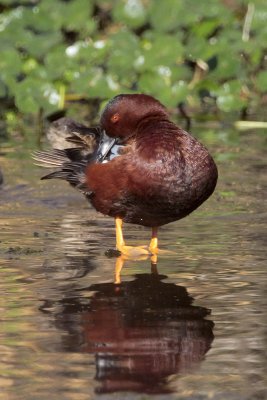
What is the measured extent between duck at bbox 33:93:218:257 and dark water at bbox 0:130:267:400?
0.24 meters

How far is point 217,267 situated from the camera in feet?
18.6

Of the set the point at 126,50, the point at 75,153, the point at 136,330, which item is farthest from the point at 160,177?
the point at 126,50

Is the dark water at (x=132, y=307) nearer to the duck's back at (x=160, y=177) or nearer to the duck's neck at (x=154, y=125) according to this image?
the duck's back at (x=160, y=177)

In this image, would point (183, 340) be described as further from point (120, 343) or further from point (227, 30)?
point (227, 30)

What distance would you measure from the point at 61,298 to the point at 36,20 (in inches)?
261

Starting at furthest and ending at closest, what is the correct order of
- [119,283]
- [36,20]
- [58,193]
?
[36,20]
[58,193]
[119,283]

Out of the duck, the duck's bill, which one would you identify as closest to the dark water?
the duck

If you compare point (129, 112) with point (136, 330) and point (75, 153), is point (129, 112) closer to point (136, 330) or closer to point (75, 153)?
point (75, 153)

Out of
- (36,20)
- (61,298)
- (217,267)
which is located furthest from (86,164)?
(36,20)

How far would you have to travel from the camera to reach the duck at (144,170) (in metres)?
5.79

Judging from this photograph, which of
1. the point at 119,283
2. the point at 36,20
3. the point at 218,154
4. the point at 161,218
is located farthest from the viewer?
the point at 36,20

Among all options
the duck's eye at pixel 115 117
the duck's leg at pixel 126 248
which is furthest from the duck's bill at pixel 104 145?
the duck's leg at pixel 126 248

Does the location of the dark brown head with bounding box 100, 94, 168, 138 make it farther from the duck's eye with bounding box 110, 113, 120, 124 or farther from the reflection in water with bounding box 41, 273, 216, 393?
the reflection in water with bounding box 41, 273, 216, 393

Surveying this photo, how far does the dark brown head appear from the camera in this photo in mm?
6211
